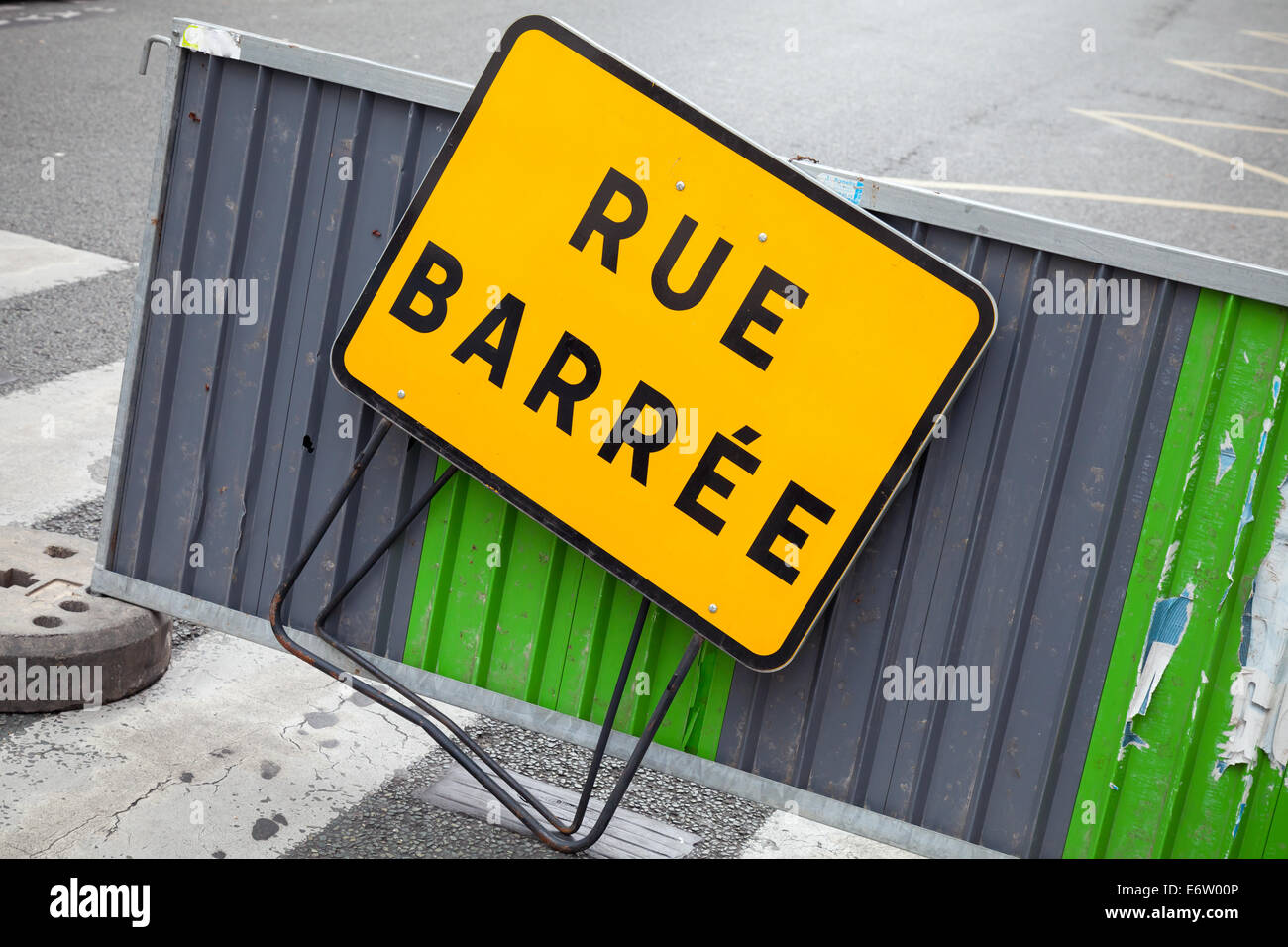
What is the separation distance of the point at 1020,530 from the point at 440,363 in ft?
5.41

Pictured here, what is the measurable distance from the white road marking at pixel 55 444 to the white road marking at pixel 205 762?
122cm

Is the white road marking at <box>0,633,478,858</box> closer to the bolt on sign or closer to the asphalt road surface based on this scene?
the asphalt road surface

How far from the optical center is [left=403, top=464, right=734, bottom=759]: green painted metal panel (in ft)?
12.5

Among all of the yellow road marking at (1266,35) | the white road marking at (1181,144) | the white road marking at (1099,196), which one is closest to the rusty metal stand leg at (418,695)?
the white road marking at (1099,196)

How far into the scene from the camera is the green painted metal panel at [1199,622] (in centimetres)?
334

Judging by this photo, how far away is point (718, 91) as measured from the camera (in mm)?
14250

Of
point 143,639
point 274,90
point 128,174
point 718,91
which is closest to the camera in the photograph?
point 274,90

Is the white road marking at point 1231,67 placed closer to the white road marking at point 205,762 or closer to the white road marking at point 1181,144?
A: the white road marking at point 1181,144

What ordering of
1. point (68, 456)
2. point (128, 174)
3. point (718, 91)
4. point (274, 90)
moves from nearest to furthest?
point (274, 90), point (68, 456), point (128, 174), point (718, 91)

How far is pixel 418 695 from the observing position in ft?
13.4

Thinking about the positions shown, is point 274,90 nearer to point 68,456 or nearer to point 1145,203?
point 68,456

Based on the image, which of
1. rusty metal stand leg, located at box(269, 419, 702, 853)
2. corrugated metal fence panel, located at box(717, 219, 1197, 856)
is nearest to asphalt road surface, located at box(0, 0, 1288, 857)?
rusty metal stand leg, located at box(269, 419, 702, 853)

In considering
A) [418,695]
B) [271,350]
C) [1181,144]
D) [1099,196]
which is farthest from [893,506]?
[1181,144]
